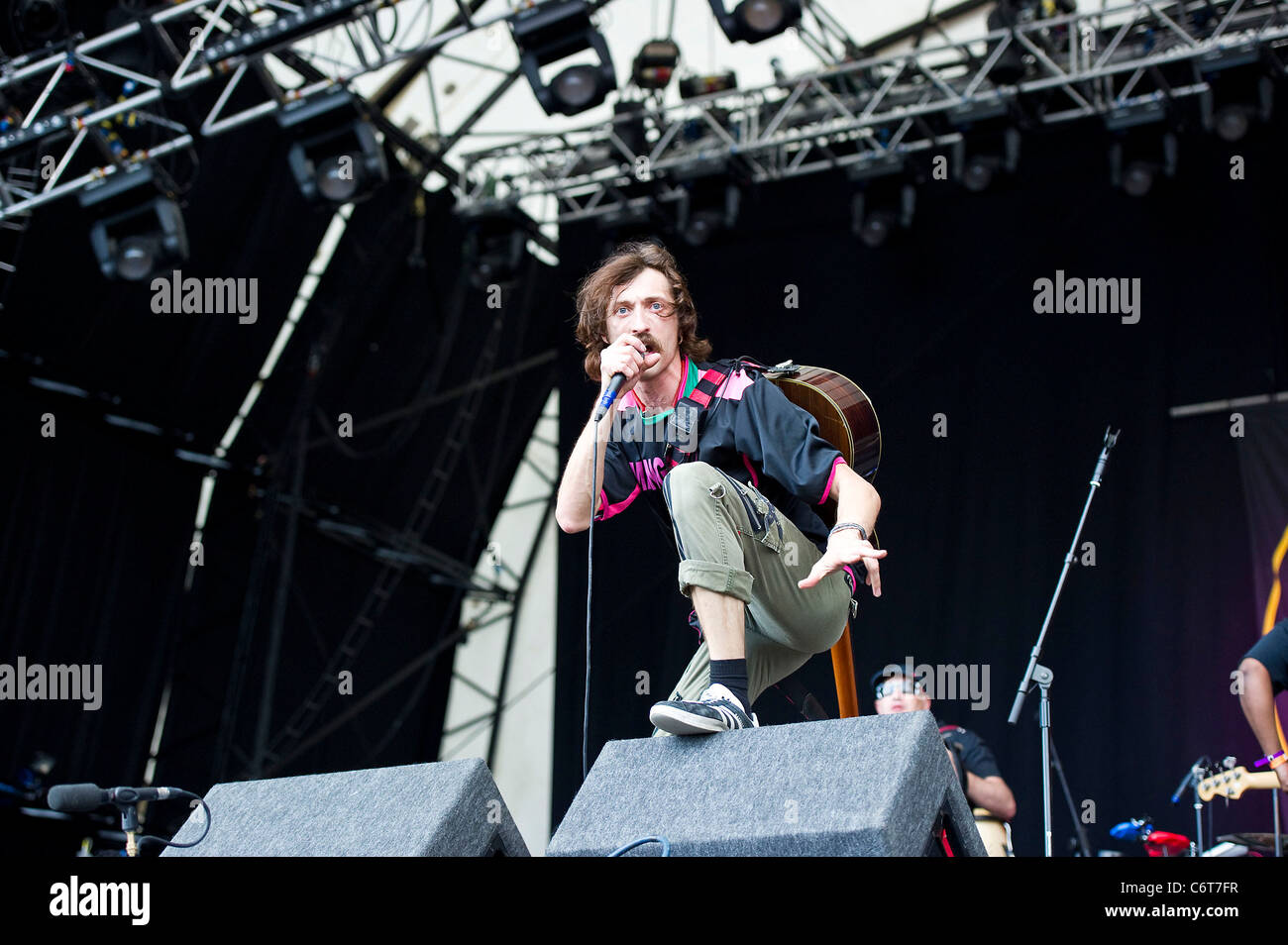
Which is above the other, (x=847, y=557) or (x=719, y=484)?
(x=719, y=484)

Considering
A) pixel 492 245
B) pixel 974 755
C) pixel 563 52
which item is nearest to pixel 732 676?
pixel 974 755

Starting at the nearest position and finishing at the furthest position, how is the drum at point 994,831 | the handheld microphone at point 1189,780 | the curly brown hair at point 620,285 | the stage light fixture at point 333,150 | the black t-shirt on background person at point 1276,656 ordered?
1. the curly brown hair at point 620,285
2. the black t-shirt on background person at point 1276,656
3. the handheld microphone at point 1189,780
4. the drum at point 994,831
5. the stage light fixture at point 333,150

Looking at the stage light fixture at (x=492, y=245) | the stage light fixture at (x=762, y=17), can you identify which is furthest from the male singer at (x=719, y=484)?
the stage light fixture at (x=492, y=245)

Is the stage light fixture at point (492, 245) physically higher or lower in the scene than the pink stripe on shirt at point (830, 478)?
higher

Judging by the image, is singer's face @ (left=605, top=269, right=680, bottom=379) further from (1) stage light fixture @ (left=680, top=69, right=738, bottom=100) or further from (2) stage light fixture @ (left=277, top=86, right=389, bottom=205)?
(1) stage light fixture @ (left=680, top=69, right=738, bottom=100)

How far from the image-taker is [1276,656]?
13.0 feet

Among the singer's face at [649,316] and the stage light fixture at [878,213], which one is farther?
the stage light fixture at [878,213]

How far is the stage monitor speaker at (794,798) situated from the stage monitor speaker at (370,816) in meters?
0.13

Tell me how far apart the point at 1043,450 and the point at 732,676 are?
4.99 meters

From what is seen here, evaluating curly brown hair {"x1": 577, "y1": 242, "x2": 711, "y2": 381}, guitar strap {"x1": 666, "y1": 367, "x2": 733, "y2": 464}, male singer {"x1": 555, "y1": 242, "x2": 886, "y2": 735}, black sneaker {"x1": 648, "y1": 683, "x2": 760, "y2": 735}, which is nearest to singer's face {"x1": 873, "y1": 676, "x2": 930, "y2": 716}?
male singer {"x1": 555, "y1": 242, "x2": 886, "y2": 735}

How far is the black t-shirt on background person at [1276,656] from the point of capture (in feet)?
13.0

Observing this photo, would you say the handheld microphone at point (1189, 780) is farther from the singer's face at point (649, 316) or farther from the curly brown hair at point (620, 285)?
the singer's face at point (649, 316)

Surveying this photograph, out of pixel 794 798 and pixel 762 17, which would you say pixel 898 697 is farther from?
pixel 794 798
